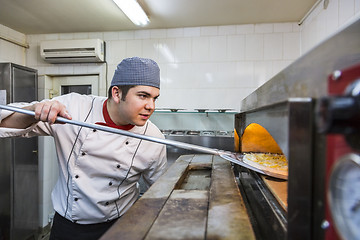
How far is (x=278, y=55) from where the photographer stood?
344 cm

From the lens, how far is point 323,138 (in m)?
0.52

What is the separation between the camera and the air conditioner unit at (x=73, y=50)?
3588mm

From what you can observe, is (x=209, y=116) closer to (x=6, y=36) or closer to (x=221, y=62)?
(x=221, y=62)

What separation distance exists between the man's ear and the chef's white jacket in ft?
0.72

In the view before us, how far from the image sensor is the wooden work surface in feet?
2.32

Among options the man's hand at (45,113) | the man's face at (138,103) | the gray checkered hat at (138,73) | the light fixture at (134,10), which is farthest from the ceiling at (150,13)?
the man's hand at (45,113)

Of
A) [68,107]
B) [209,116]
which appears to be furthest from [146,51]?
[68,107]

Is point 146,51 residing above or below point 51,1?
below

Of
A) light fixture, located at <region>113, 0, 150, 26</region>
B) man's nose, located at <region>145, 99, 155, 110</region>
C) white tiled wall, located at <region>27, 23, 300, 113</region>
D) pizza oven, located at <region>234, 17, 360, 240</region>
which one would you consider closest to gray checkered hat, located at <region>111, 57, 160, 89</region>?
man's nose, located at <region>145, 99, 155, 110</region>

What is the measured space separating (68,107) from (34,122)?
9.9 inches

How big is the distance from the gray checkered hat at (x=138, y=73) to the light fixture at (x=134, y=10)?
58.3 inches

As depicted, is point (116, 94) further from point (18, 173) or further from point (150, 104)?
point (18, 173)

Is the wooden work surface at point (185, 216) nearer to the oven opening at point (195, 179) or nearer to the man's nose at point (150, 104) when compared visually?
the oven opening at point (195, 179)

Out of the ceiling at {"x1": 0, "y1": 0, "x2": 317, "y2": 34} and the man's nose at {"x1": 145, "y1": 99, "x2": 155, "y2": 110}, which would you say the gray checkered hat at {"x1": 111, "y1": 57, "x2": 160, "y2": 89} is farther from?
the ceiling at {"x1": 0, "y1": 0, "x2": 317, "y2": 34}
